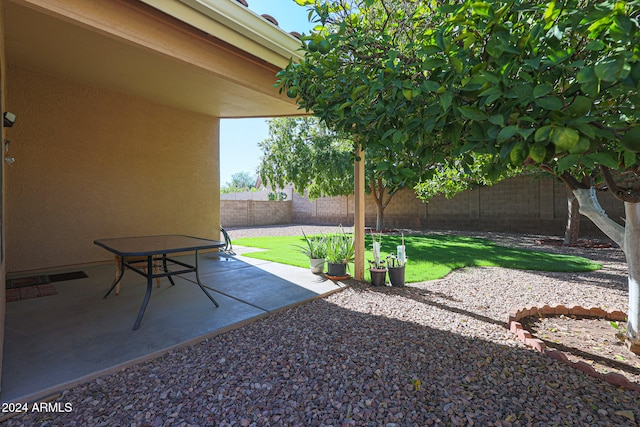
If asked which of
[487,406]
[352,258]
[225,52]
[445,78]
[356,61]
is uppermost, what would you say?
[225,52]

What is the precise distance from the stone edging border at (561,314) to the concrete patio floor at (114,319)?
2.11 meters

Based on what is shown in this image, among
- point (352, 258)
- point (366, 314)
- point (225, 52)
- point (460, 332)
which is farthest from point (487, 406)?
point (225, 52)

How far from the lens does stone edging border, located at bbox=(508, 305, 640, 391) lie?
200 cm

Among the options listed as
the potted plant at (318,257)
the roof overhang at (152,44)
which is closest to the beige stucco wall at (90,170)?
the roof overhang at (152,44)

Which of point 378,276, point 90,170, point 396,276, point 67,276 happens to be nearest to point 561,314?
point 396,276

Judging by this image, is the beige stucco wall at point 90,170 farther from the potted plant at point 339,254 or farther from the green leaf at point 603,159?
the green leaf at point 603,159

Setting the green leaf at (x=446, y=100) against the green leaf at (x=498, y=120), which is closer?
the green leaf at (x=498, y=120)

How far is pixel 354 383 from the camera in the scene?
6.72ft

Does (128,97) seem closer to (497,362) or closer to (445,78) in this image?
(445,78)

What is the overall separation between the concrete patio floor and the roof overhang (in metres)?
2.55

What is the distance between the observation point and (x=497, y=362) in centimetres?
231

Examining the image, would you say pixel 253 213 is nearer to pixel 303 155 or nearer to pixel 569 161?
pixel 303 155

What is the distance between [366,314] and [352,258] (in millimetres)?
1585

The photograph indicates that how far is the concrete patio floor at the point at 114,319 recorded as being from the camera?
6.91 ft
